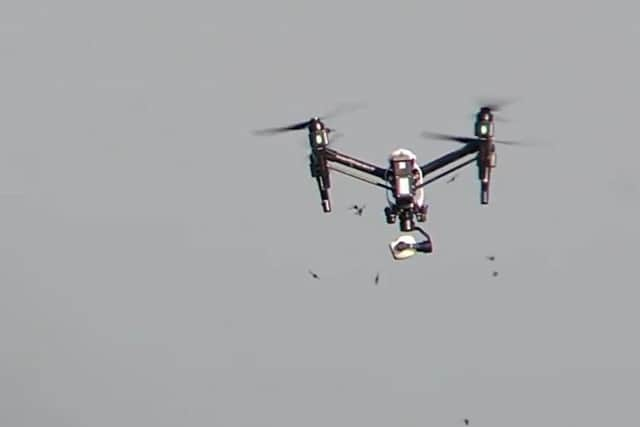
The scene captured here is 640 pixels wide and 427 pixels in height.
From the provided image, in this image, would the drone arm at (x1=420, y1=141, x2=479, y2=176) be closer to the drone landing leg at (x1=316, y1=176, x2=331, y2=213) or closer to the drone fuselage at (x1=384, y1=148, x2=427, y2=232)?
the drone fuselage at (x1=384, y1=148, x2=427, y2=232)

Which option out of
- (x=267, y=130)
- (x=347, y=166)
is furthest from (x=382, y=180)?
(x=267, y=130)

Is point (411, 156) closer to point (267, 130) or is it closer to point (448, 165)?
point (448, 165)

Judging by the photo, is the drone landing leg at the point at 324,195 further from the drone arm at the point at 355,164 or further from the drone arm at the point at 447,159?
the drone arm at the point at 447,159

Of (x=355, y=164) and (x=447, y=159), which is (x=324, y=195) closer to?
(x=355, y=164)

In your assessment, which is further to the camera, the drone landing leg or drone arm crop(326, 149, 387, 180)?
drone arm crop(326, 149, 387, 180)

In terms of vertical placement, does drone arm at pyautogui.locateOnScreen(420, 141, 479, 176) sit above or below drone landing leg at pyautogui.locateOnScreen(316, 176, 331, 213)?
above

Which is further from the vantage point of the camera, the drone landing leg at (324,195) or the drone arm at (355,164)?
the drone arm at (355,164)

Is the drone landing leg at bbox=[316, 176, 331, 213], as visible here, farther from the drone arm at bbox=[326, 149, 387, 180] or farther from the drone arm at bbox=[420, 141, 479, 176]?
the drone arm at bbox=[420, 141, 479, 176]
